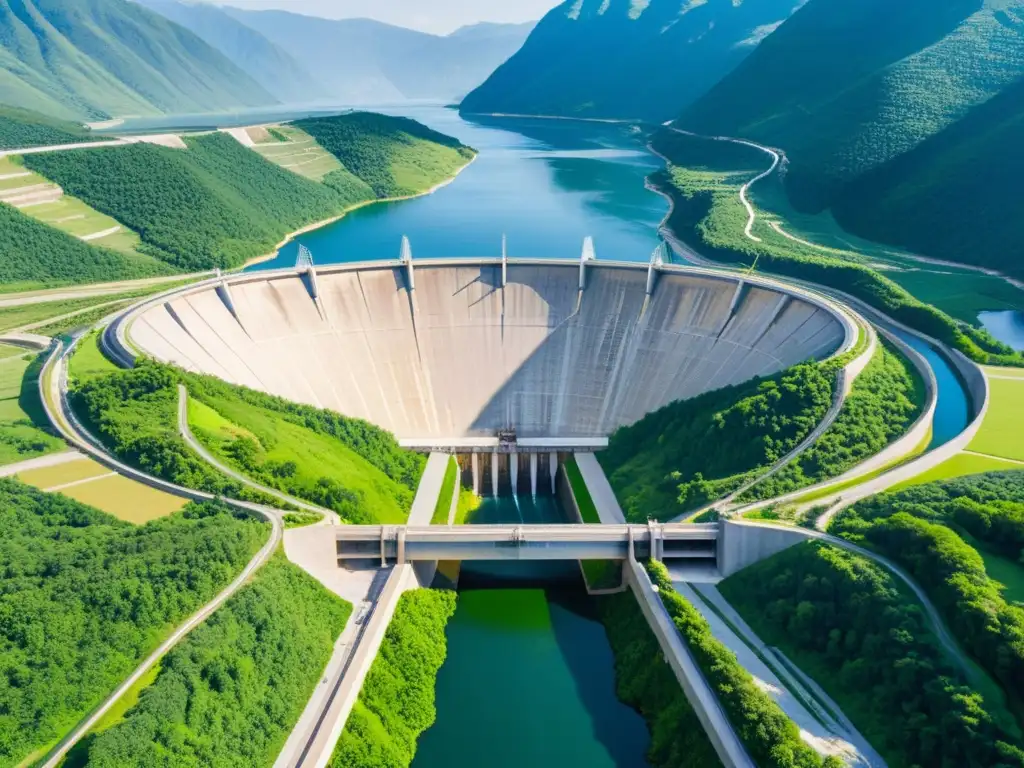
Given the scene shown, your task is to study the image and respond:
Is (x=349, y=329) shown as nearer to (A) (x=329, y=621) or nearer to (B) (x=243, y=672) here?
(A) (x=329, y=621)

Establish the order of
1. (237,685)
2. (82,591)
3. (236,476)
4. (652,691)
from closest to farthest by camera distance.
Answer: (237,685), (82,591), (652,691), (236,476)

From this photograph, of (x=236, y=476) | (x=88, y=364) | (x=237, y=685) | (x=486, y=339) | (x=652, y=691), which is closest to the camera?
(x=237, y=685)

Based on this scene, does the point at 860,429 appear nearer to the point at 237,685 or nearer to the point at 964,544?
the point at 964,544

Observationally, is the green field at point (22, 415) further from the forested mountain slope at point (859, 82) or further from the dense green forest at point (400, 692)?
the forested mountain slope at point (859, 82)

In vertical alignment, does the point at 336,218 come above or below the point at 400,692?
above

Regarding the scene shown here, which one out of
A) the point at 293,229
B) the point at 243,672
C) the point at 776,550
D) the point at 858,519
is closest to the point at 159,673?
the point at 243,672

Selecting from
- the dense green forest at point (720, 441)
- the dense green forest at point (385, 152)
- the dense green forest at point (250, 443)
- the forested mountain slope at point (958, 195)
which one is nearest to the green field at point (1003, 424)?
the dense green forest at point (720, 441)

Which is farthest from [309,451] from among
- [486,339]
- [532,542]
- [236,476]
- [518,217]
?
[518,217]

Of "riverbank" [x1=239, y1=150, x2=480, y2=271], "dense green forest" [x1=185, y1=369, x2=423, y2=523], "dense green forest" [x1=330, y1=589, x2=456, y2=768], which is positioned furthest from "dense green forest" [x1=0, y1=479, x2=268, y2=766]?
"riverbank" [x1=239, y1=150, x2=480, y2=271]
